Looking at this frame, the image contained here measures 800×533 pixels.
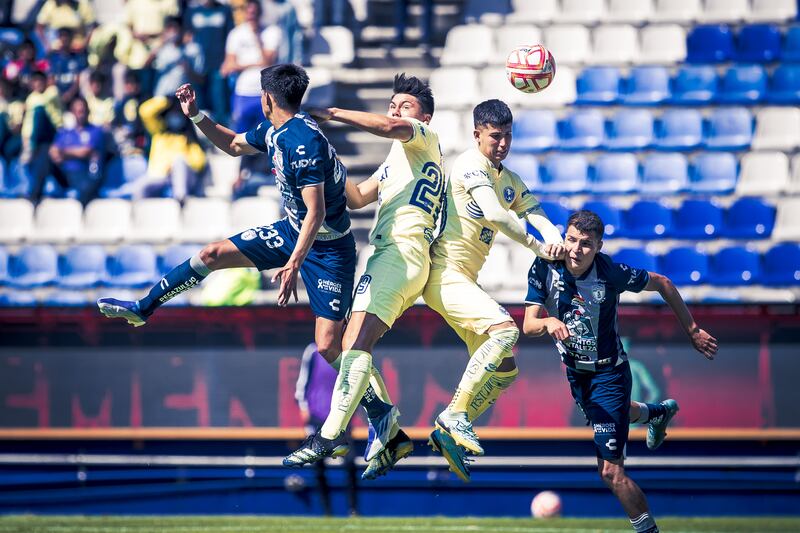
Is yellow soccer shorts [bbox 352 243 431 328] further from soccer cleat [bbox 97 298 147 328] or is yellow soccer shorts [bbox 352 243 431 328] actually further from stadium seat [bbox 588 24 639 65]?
stadium seat [bbox 588 24 639 65]

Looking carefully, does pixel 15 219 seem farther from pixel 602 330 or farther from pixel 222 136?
pixel 602 330

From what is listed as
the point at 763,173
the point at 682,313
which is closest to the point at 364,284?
the point at 682,313

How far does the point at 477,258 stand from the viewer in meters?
8.91

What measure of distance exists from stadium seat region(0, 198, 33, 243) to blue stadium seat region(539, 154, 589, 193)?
22.2 feet

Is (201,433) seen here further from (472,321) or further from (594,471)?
(472,321)

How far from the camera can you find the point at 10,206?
16734 millimetres

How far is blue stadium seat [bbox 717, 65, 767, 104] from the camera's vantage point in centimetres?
1609

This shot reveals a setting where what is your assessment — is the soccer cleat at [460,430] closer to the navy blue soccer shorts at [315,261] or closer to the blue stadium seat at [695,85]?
the navy blue soccer shorts at [315,261]

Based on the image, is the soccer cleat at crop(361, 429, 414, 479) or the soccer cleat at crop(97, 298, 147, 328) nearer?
the soccer cleat at crop(97, 298, 147, 328)

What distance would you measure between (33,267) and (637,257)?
24.5 ft

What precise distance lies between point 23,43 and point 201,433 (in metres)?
8.33

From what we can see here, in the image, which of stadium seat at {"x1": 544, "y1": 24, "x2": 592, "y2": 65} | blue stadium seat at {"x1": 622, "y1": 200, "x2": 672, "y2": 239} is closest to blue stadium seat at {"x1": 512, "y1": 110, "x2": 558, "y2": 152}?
stadium seat at {"x1": 544, "y1": 24, "x2": 592, "y2": 65}

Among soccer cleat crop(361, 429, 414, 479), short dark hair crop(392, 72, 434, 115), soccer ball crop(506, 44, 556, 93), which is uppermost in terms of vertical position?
soccer ball crop(506, 44, 556, 93)

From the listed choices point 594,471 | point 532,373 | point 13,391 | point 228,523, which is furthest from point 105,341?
point 594,471
